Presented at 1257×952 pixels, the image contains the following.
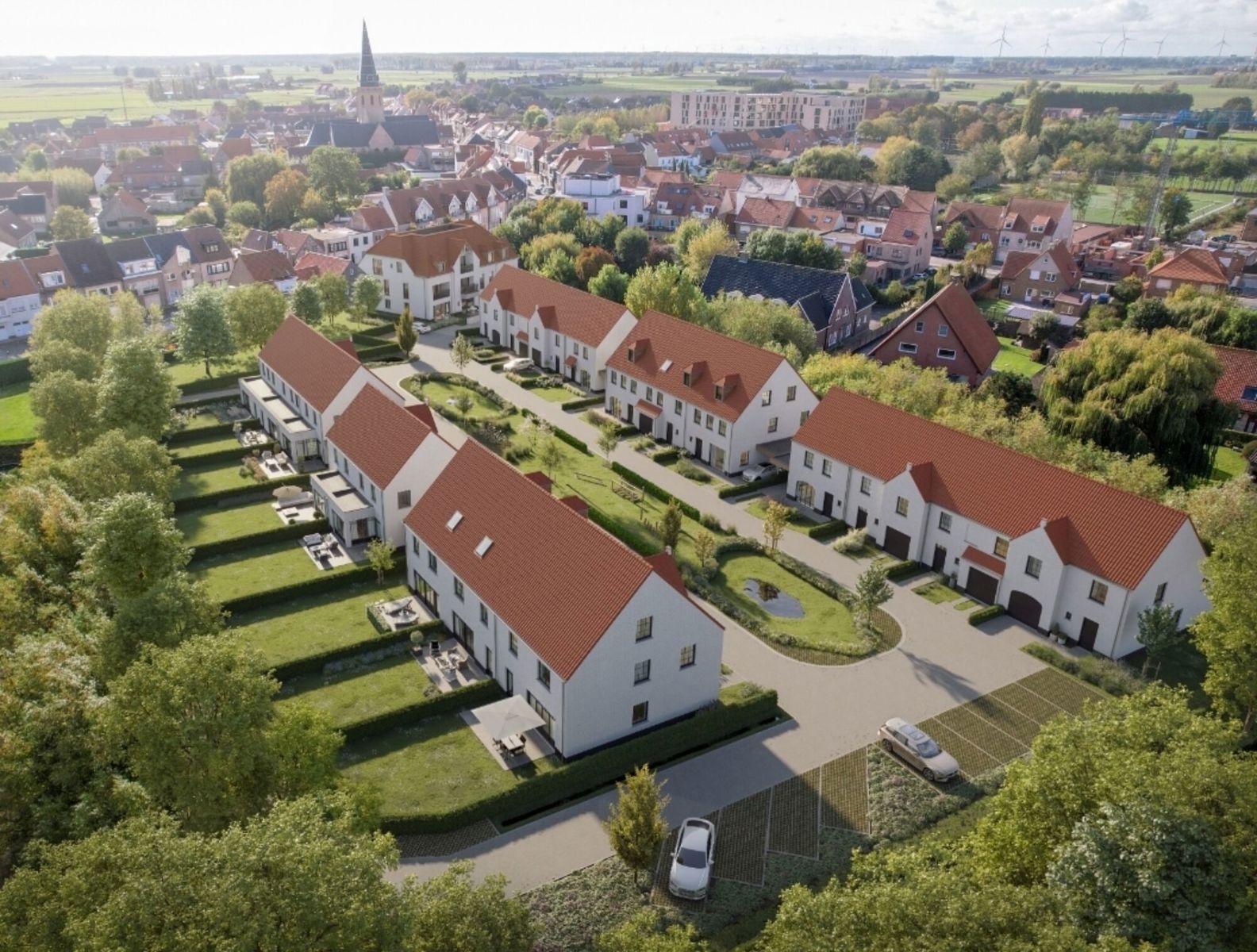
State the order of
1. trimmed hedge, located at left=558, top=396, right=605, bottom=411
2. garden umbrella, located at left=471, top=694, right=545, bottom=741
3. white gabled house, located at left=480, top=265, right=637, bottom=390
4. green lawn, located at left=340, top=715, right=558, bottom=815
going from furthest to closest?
white gabled house, located at left=480, top=265, right=637, bottom=390 → trimmed hedge, located at left=558, top=396, right=605, bottom=411 → garden umbrella, located at left=471, top=694, right=545, bottom=741 → green lawn, located at left=340, top=715, right=558, bottom=815

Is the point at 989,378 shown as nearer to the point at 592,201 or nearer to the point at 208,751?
the point at 208,751

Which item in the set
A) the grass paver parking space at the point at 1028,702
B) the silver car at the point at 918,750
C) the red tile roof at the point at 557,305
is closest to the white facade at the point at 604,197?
the red tile roof at the point at 557,305

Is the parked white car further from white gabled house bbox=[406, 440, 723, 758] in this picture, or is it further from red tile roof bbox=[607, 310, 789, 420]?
red tile roof bbox=[607, 310, 789, 420]

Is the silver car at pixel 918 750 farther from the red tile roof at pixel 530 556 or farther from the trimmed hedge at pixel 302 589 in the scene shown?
the trimmed hedge at pixel 302 589

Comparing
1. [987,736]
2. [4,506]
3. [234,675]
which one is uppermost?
[234,675]

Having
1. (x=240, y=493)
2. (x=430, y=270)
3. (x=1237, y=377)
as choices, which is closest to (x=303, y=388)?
(x=240, y=493)

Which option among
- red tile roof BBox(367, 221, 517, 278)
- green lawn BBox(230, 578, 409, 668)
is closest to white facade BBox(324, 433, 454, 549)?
green lawn BBox(230, 578, 409, 668)

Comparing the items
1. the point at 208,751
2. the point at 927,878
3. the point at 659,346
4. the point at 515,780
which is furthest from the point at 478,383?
the point at 927,878
